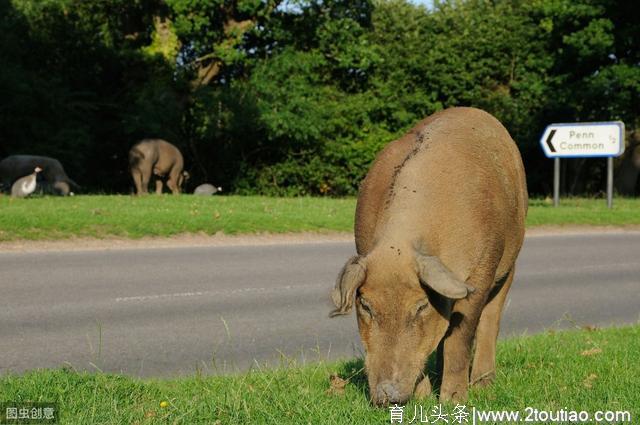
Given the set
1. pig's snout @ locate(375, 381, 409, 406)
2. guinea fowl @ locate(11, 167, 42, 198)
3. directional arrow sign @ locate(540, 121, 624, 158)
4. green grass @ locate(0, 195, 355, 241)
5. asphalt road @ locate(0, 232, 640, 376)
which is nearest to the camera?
pig's snout @ locate(375, 381, 409, 406)

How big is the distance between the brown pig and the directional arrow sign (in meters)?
18.0

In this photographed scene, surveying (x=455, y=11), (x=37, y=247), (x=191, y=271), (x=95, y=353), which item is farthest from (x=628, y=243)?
(x=455, y=11)

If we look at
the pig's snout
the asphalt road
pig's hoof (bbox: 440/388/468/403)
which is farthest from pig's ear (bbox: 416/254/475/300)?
the asphalt road

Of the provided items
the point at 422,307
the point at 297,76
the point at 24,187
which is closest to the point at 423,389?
the point at 422,307

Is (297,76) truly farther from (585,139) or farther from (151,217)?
(151,217)

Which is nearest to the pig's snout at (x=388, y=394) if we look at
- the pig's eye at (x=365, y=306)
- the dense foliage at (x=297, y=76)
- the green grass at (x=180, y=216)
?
the pig's eye at (x=365, y=306)

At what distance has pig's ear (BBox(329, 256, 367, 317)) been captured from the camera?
14.2 ft

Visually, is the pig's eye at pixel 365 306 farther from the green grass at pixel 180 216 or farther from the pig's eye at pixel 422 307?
the green grass at pixel 180 216

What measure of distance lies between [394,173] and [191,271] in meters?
7.20

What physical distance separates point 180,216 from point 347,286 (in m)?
12.9

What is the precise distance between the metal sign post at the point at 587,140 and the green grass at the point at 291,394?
1776cm

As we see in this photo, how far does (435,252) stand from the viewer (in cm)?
473

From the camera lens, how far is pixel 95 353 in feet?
23.7

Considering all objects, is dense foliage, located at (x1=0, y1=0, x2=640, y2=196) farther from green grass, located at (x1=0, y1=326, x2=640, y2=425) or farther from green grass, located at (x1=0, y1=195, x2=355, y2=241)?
green grass, located at (x1=0, y1=326, x2=640, y2=425)
